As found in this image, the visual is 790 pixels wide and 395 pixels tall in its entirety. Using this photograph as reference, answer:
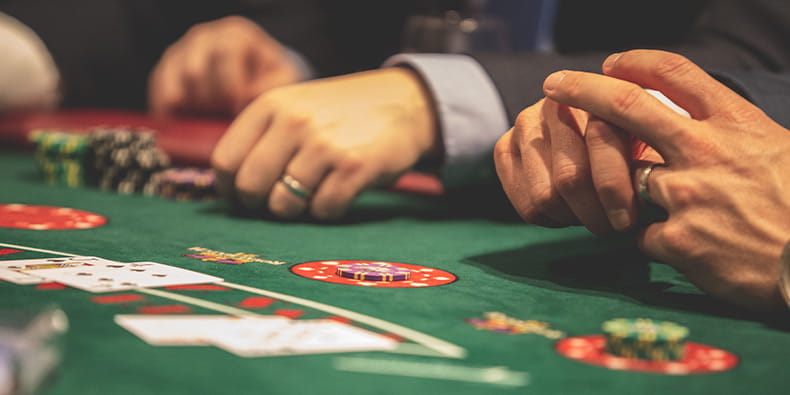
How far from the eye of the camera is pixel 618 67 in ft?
4.53

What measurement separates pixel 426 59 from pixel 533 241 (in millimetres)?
635

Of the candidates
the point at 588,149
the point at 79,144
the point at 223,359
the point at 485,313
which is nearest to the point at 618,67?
the point at 588,149

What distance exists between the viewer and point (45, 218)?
5.96 feet

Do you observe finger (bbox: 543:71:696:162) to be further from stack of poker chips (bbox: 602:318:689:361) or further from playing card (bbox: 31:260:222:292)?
playing card (bbox: 31:260:222:292)

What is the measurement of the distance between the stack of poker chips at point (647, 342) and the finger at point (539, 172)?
0.52 meters

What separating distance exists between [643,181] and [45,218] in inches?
49.9

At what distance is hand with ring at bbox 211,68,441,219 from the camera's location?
2.00 metres

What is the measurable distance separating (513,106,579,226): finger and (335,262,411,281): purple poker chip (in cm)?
28

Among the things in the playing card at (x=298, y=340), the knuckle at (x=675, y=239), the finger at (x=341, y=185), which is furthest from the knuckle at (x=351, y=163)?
the playing card at (x=298, y=340)

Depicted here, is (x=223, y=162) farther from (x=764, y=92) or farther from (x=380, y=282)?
(x=764, y=92)

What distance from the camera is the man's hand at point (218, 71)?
13.4 ft

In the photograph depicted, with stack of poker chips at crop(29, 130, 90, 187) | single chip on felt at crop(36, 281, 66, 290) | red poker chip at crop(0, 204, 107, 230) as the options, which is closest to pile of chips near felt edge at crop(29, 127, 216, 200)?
stack of poker chips at crop(29, 130, 90, 187)

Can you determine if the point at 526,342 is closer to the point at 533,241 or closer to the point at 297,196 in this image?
the point at 533,241

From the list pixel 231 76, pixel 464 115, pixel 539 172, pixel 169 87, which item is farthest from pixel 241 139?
pixel 169 87
